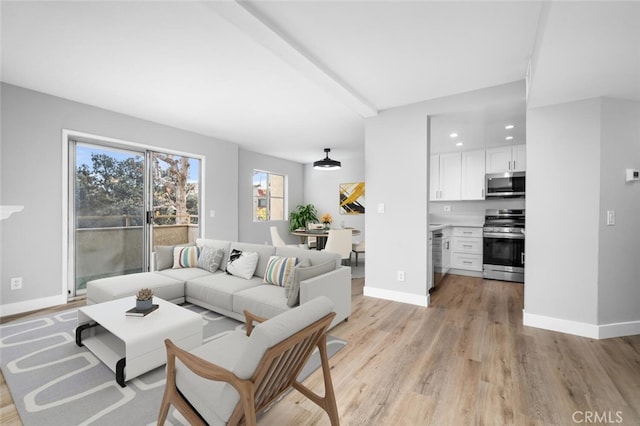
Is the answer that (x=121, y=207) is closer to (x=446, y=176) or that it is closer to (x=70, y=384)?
(x=70, y=384)

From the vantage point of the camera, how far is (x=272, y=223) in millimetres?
7145

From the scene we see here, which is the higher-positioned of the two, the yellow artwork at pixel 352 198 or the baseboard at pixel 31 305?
the yellow artwork at pixel 352 198

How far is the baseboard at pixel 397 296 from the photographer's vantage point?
3.44 meters

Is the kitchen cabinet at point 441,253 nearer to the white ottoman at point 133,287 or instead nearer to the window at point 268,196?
the white ottoman at point 133,287

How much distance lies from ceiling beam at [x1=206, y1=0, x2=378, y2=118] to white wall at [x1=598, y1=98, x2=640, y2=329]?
2.47 meters

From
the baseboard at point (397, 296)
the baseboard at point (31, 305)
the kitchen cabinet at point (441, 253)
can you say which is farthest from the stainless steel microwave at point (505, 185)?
the baseboard at point (31, 305)

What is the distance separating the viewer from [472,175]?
5.17m

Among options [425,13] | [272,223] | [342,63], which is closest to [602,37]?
[425,13]

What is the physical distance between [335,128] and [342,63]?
2.08 meters

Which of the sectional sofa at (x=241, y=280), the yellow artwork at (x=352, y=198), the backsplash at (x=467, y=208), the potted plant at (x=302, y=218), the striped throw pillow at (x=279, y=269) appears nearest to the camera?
the sectional sofa at (x=241, y=280)

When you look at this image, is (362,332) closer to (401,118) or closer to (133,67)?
(401,118)

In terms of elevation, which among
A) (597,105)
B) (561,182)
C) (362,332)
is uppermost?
(597,105)

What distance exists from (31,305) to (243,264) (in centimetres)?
252

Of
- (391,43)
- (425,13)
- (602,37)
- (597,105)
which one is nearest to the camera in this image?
(602,37)
